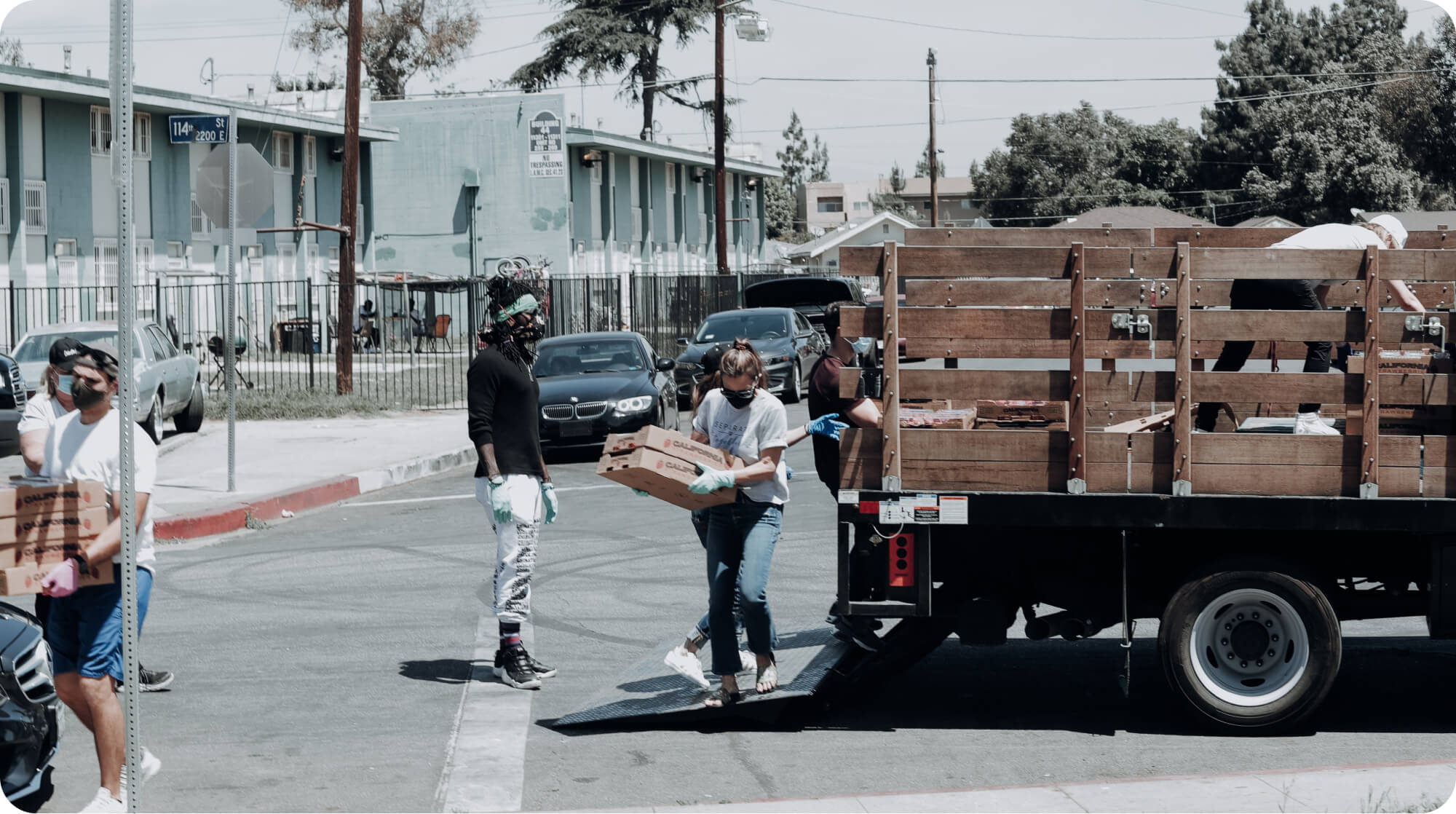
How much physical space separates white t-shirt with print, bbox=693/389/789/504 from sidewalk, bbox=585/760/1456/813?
163cm

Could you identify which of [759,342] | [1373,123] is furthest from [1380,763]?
[1373,123]

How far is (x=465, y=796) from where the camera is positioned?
18.9ft

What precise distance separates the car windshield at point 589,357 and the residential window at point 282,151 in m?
23.3

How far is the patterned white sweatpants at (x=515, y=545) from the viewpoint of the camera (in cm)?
747

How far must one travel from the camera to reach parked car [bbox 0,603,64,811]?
5262 millimetres

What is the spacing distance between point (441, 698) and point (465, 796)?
62.4 inches

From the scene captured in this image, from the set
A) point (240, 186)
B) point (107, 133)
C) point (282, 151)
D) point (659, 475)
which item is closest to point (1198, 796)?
point (659, 475)

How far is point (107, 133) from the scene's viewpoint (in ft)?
114

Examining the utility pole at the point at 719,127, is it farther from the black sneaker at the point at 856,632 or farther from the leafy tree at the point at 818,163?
the leafy tree at the point at 818,163

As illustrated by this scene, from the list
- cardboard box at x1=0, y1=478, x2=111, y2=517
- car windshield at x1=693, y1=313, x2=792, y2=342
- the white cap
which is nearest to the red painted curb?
cardboard box at x1=0, y1=478, x2=111, y2=517

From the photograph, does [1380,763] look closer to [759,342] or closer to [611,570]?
[611,570]

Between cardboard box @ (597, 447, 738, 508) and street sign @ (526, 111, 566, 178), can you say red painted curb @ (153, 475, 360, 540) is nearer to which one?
cardboard box @ (597, 447, 738, 508)

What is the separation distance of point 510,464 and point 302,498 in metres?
7.64

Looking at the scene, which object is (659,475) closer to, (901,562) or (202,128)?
(901,562)
